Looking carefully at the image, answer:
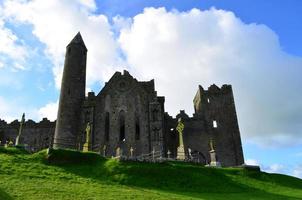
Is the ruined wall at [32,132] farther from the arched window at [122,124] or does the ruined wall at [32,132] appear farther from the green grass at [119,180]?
the green grass at [119,180]

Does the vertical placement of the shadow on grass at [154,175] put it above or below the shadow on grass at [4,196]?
above

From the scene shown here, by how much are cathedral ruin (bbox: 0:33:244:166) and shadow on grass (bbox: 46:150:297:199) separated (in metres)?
9.39

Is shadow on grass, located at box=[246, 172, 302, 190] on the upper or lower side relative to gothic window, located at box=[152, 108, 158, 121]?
lower

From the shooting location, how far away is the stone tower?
46781mm

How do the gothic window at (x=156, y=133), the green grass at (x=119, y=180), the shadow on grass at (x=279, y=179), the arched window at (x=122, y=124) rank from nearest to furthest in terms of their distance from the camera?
the green grass at (x=119, y=180) < the shadow on grass at (x=279, y=179) < the gothic window at (x=156, y=133) < the arched window at (x=122, y=124)

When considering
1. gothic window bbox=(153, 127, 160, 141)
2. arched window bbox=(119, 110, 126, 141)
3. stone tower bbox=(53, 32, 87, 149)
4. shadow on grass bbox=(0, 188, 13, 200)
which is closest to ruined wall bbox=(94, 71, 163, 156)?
arched window bbox=(119, 110, 126, 141)

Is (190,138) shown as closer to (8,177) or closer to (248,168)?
(248,168)

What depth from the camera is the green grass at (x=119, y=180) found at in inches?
845

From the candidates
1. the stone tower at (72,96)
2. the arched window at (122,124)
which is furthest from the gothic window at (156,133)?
the stone tower at (72,96)

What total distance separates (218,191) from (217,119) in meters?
30.3

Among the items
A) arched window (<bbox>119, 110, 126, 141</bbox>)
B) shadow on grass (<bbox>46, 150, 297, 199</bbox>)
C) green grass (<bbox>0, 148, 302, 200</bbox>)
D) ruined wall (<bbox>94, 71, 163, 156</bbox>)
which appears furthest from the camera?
arched window (<bbox>119, 110, 126, 141</bbox>)

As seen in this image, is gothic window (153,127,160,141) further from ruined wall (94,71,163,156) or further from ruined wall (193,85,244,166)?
ruined wall (193,85,244,166)

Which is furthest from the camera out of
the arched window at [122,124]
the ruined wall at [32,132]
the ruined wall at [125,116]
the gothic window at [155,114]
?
the ruined wall at [32,132]

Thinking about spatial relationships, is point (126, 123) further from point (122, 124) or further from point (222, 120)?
point (222, 120)
